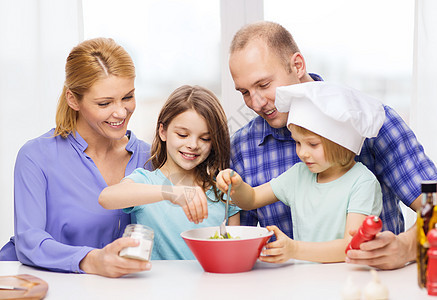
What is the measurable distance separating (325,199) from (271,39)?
576 millimetres

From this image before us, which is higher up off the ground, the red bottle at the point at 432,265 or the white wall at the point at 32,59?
the white wall at the point at 32,59

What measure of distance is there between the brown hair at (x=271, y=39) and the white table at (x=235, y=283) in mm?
707

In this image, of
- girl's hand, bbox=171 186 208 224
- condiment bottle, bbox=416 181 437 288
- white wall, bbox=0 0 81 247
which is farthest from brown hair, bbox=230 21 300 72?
white wall, bbox=0 0 81 247

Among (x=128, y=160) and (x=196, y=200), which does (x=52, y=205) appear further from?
(x=196, y=200)

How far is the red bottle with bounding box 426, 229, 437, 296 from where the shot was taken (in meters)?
1.02

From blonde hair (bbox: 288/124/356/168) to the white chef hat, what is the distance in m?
0.03

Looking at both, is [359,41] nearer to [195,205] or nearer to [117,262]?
[195,205]

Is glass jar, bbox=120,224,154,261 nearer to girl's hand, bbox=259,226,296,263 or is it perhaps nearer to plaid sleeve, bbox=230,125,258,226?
girl's hand, bbox=259,226,296,263

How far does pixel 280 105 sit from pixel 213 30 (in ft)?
4.34

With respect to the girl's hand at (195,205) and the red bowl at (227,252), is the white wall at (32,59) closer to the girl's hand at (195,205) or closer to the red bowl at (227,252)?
the girl's hand at (195,205)

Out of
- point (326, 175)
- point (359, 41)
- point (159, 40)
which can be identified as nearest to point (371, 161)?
point (326, 175)

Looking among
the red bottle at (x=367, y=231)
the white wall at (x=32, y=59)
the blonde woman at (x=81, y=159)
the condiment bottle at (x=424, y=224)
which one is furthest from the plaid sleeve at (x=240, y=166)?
the white wall at (x=32, y=59)

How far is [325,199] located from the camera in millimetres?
1495

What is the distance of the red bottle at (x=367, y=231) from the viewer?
46.3 inches
